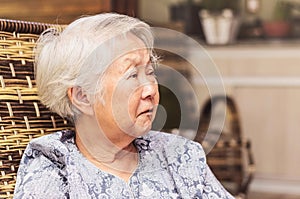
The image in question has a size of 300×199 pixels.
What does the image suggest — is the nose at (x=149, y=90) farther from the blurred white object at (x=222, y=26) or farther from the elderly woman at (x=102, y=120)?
the blurred white object at (x=222, y=26)

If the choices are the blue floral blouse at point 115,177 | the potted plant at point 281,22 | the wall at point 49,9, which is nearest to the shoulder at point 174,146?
the blue floral blouse at point 115,177

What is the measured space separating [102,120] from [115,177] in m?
0.12

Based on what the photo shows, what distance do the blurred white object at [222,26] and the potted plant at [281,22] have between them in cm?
26

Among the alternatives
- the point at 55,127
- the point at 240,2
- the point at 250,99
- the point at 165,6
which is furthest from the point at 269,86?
the point at 55,127

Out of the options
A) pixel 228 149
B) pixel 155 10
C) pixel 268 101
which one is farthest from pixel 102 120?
pixel 155 10

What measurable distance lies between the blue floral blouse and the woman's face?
0.11 m

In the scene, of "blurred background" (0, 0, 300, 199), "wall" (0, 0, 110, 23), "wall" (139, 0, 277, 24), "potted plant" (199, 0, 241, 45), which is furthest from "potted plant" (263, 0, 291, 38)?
"wall" (0, 0, 110, 23)

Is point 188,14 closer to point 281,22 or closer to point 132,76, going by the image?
point 281,22

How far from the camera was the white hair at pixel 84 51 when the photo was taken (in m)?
1.22

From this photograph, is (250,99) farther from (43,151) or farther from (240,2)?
(43,151)

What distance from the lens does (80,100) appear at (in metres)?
1.28

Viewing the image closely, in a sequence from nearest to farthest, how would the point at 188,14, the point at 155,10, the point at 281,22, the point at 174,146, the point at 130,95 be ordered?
the point at 130,95 < the point at 174,146 < the point at 281,22 < the point at 188,14 < the point at 155,10

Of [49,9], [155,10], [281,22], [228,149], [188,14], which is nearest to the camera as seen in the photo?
[228,149]

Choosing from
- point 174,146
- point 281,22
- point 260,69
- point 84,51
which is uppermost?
point 84,51
